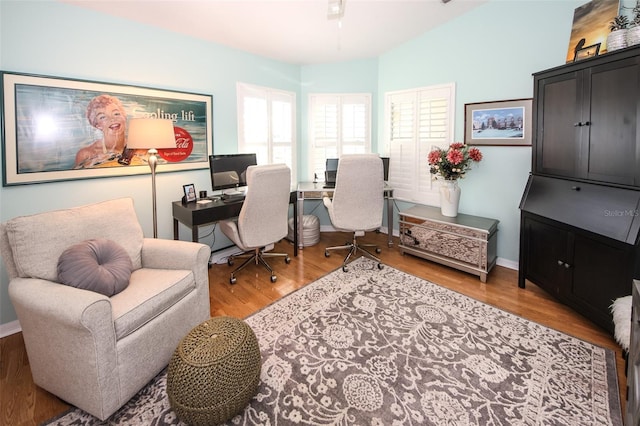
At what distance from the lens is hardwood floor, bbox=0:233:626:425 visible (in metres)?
1.77

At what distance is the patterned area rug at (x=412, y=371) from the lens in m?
1.64

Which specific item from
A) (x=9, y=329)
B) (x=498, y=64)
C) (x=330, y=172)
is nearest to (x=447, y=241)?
(x=330, y=172)

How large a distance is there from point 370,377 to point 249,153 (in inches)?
120

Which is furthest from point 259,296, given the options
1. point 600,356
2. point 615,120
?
point 615,120

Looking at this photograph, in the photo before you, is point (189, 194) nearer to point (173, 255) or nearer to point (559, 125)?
point (173, 255)

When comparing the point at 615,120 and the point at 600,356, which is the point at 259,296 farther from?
the point at 615,120

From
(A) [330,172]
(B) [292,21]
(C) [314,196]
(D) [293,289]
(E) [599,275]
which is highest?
(B) [292,21]

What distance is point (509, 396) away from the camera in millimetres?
1752

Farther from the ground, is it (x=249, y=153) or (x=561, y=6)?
(x=561, y=6)

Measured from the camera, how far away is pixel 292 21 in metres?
3.22

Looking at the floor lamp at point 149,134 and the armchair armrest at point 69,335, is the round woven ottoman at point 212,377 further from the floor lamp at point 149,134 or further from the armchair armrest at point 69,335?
the floor lamp at point 149,134

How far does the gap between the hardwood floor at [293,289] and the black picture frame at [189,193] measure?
828 mm

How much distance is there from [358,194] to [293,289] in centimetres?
118

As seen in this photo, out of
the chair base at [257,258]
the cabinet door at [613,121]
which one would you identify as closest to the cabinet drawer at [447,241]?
the cabinet door at [613,121]
